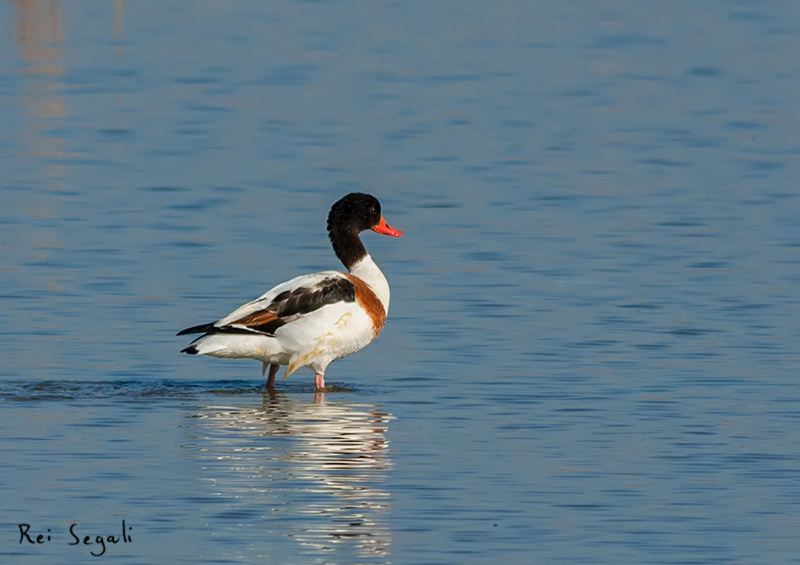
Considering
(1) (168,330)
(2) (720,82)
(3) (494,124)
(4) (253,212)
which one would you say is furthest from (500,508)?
(2) (720,82)

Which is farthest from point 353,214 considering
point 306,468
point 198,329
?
point 306,468

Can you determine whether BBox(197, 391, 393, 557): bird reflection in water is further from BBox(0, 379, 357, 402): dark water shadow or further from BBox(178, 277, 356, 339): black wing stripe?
BBox(178, 277, 356, 339): black wing stripe

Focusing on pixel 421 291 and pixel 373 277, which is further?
pixel 421 291

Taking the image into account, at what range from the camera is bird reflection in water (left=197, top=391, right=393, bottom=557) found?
9.27 metres

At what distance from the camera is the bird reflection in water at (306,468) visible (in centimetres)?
927

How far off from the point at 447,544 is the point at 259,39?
24.1 m

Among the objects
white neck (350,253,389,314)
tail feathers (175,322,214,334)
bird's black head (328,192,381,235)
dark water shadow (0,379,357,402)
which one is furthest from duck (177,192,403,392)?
bird's black head (328,192,381,235)

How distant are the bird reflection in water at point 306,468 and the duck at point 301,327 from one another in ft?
1.35

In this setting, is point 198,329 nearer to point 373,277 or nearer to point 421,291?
point 373,277

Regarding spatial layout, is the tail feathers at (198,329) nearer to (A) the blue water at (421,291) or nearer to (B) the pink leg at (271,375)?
(A) the blue water at (421,291)

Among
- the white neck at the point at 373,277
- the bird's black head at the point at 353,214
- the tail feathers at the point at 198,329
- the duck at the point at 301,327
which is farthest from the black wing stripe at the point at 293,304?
the bird's black head at the point at 353,214

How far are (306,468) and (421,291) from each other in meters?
5.80

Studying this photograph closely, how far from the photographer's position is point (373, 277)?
14141 mm

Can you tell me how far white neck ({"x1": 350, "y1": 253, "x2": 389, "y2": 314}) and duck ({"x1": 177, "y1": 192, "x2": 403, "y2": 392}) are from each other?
0.11m
